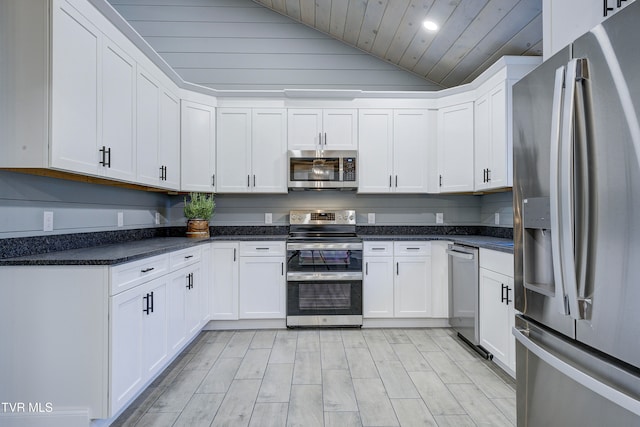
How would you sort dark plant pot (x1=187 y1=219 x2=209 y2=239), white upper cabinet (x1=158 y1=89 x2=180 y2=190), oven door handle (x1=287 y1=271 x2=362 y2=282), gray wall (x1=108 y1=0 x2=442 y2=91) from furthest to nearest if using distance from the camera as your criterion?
gray wall (x1=108 y1=0 x2=442 y2=91) < dark plant pot (x1=187 y1=219 x2=209 y2=239) < oven door handle (x1=287 y1=271 x2=362 y2=282) < white upper cabinet (x1=158 y1=89 x2=180 y2=190)

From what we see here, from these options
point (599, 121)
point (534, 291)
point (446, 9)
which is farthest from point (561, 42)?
point (446, 9)

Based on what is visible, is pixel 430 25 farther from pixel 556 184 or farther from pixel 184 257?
pixel 184 257

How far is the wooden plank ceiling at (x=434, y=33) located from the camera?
8.94 ft

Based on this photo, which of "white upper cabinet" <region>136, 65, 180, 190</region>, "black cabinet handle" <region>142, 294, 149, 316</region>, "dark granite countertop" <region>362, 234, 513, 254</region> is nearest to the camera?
"black cabinet handle" <region>142, 294, 149, 316</region>

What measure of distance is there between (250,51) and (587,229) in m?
3.95

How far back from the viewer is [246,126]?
366 centimetres

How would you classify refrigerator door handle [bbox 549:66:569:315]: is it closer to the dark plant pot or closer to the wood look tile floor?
the wood look tile floor

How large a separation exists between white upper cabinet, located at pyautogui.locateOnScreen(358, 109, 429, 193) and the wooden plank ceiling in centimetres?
62

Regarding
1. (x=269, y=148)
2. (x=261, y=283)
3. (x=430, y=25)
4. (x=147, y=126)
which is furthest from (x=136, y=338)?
(x=430, y=25)

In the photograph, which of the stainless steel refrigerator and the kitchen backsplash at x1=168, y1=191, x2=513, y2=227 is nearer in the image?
the stainless steel refrigerator

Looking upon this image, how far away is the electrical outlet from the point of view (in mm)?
2006

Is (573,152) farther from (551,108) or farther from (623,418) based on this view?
(623,418)

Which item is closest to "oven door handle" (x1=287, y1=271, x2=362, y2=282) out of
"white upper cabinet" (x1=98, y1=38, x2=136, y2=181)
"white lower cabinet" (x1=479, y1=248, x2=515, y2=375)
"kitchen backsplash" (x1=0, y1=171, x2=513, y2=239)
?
"kitchen backsplash" (x1=0, y1=171, x2=513, y2=239)

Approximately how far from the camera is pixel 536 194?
125cm
